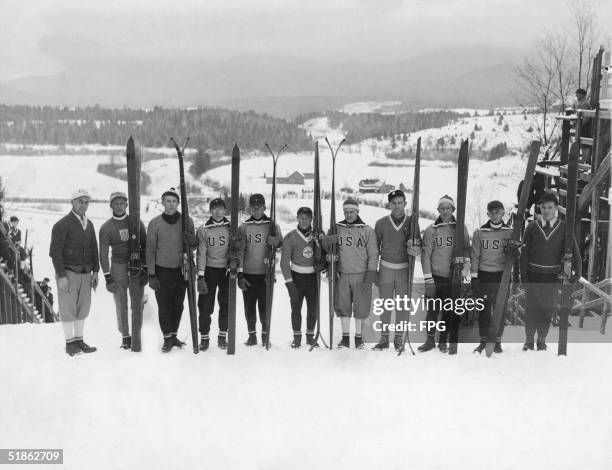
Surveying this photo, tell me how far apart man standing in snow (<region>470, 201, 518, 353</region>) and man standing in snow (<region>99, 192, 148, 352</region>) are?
10.4ft

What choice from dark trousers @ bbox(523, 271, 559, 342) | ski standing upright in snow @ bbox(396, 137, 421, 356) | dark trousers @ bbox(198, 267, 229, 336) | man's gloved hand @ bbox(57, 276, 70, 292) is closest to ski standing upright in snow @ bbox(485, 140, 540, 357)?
dark trousers @ bbox(523, 271, 559, 342)

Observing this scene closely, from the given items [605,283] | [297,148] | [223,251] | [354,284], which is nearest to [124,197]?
[223,251]

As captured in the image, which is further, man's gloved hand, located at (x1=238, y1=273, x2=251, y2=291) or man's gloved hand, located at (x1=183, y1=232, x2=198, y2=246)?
man's gloved hand, located at (x1=238, y1=273, x2=251, y2=291)

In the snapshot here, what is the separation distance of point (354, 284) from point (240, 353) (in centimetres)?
128

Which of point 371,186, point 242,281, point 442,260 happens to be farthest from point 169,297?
point 371,186

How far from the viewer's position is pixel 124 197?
5.39m

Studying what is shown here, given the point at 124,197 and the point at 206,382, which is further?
the point at 124,197

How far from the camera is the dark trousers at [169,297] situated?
5.39 meters

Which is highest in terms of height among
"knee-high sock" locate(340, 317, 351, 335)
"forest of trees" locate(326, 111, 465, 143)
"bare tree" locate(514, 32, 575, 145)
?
"forest of trees" locate(326, 111, 465, 143)

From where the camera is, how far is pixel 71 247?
526cm

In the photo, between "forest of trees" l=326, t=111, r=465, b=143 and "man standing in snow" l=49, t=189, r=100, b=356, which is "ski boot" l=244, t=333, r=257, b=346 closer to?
"man standing in snow" l=49, t=189, r=100, b=356

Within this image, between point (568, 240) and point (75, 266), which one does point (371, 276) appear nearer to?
point (568, 240)

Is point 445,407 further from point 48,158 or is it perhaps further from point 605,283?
point 48,158

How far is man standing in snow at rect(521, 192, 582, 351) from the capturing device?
5348mm
